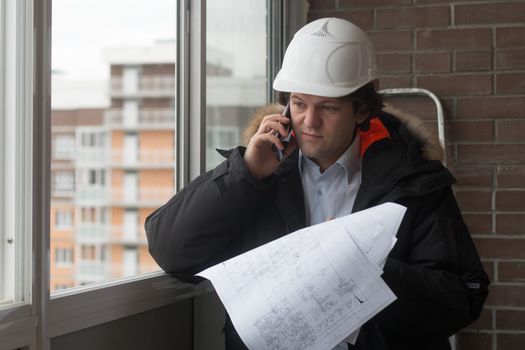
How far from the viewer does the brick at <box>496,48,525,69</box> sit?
313 centimetres

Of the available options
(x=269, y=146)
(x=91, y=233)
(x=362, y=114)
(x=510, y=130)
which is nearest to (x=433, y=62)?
(x=510, y=130)

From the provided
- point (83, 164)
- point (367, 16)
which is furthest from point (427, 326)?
point (367, 16)

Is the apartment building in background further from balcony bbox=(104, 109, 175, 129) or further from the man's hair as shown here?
the man's hair

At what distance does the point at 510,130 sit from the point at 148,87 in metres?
1.65

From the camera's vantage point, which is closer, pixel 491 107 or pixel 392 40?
pixel 491 107

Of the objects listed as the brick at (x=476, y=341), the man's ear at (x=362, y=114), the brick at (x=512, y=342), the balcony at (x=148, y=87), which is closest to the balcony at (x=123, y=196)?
the balcony at (x=148, y=87)

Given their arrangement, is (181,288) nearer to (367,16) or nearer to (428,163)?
(428,163)

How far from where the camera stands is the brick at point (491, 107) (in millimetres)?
3143

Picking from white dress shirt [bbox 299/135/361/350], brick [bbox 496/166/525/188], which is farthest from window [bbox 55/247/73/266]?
brick [bbox 496/166/525/188]

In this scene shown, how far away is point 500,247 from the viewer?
10.4ft

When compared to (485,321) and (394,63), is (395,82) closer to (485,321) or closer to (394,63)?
(394,63)

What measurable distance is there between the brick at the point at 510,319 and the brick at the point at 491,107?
2.60ft

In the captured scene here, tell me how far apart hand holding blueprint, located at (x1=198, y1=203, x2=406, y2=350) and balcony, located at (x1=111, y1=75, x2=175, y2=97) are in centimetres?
61

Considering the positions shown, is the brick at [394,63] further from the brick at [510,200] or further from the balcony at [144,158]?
the balcony at [144,158]
